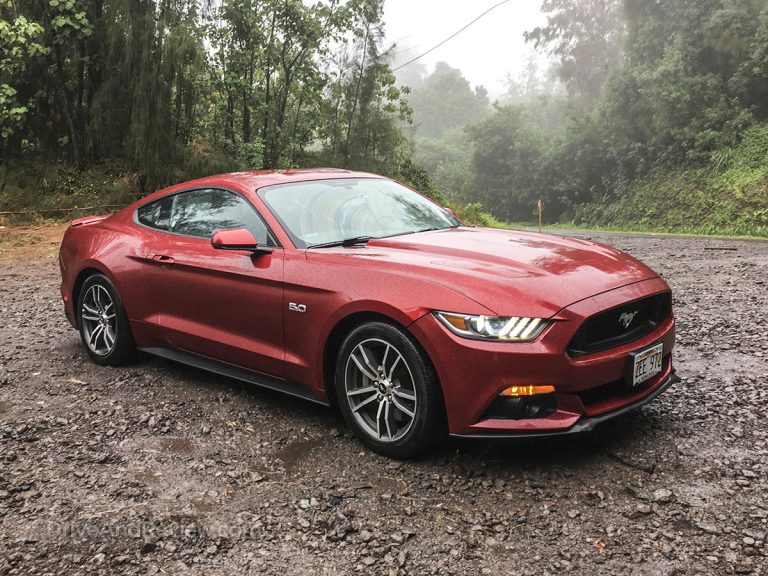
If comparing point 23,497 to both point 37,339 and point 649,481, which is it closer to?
point 649,481

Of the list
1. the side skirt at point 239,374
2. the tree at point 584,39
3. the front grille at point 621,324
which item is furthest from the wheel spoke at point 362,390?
the tree at point 584,39

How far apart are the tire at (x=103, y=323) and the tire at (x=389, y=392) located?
2213mm

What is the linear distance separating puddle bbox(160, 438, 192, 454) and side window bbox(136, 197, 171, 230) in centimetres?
173

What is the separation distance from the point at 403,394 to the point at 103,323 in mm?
2961

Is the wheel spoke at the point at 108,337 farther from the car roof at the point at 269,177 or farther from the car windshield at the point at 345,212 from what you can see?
the car windshield at the point at 345,212

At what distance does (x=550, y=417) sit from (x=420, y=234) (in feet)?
5.29

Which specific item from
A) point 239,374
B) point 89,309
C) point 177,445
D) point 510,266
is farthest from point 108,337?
point 510,266

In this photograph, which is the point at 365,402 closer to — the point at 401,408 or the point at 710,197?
the point at 401,408

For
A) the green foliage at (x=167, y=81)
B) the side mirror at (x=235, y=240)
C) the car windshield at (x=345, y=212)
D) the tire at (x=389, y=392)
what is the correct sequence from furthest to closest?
→ the green foliage at (x=167, y=81), the car windshield at (x=345, y=212), the side mirror at (x=235, y=240), the tire at (x=389, y=392)

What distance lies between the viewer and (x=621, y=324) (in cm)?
341

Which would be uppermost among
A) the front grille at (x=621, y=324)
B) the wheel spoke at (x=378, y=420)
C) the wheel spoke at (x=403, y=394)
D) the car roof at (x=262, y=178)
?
the car roof at (x=262, y=178)

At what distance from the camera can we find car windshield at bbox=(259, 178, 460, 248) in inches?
166

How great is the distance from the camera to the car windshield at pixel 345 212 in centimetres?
421

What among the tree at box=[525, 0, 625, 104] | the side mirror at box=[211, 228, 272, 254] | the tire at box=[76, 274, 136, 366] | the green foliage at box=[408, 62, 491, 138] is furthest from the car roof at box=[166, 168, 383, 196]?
the green foliage at box=[408, 62, 491, 138]
